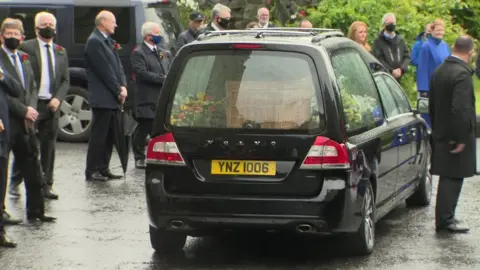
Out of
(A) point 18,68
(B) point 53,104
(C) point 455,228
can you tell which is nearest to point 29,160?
(A) point 18,68

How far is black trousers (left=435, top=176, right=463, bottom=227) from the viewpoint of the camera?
1154 cm

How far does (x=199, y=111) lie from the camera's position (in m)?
10.0

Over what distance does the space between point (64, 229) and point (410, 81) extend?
33.2 ft

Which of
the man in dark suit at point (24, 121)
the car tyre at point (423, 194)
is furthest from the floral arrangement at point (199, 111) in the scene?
the car tyre at point (423, 194)

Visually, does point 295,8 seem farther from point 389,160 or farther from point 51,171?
point 389,160

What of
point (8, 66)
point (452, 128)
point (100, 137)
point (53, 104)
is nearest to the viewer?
point (452, 128)

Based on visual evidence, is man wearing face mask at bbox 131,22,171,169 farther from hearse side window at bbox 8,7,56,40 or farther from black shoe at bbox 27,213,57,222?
black shoe at bbox 27,213,57,222

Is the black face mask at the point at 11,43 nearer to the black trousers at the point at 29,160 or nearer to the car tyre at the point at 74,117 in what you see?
the black trousers at the point at 29,160

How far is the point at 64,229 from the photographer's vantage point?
461 inches

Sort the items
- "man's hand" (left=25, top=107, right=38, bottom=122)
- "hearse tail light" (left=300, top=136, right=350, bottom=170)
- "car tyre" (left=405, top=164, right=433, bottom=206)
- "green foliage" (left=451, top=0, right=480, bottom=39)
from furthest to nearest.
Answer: "green foliage" (left=451, top=0, right=480, bottom=39) → "car tyre" (left=405, top=164, right=433, bottom=206) → "man's hand" (left=25, top=107, right=38, bottom=122) → "hearse tail light" (left=300, top=136, right=350, bottom=170)

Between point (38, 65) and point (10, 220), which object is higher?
point (38, 65)

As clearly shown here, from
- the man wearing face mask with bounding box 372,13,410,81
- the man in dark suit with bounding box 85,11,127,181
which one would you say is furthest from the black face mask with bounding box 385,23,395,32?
the man in dark suit with bounding box 85,11,127,181

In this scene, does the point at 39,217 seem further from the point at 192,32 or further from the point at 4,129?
the point at 192,32

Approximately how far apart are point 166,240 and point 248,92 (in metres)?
1.39
